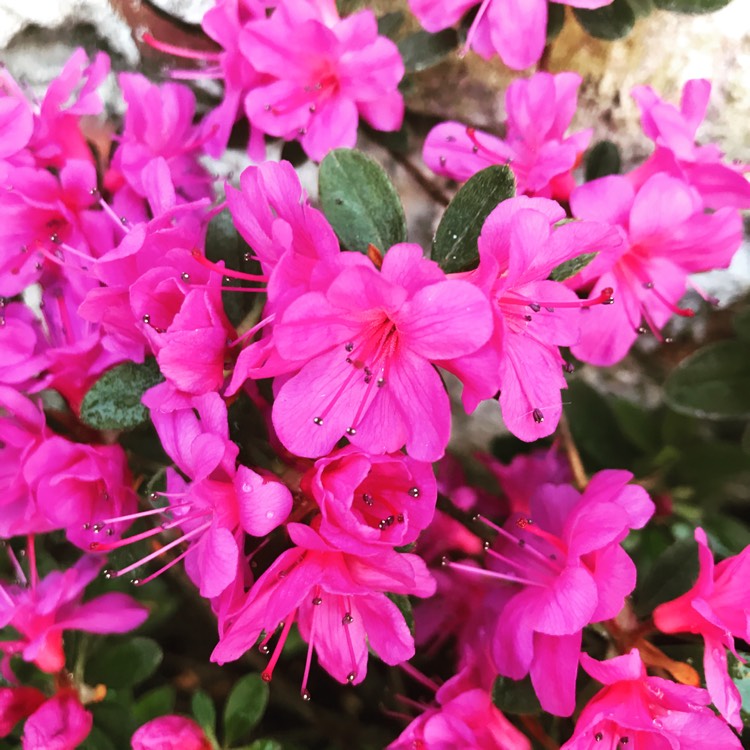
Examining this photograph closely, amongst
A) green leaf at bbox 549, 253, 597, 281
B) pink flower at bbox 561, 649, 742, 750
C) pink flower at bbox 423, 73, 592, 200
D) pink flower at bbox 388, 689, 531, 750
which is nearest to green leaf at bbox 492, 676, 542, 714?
pink flower at bbox 388, 689, 531, 750

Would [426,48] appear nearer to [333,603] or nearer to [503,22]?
[503,22]

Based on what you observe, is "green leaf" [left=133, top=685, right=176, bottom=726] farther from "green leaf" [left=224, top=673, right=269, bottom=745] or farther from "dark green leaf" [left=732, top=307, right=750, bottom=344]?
"dark green leaf" [left=732, top=307, right=750, bottom=344]

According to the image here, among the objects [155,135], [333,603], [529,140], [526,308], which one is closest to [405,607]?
[333,603]

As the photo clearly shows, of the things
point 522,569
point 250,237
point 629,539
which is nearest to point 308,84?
point 250,237

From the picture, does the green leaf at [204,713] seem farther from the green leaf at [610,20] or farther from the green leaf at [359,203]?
the green leaf at [610,20]

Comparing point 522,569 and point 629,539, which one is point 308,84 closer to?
point 522,569

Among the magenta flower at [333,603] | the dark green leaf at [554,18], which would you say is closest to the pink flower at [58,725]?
the magenta flower at [333,603]
